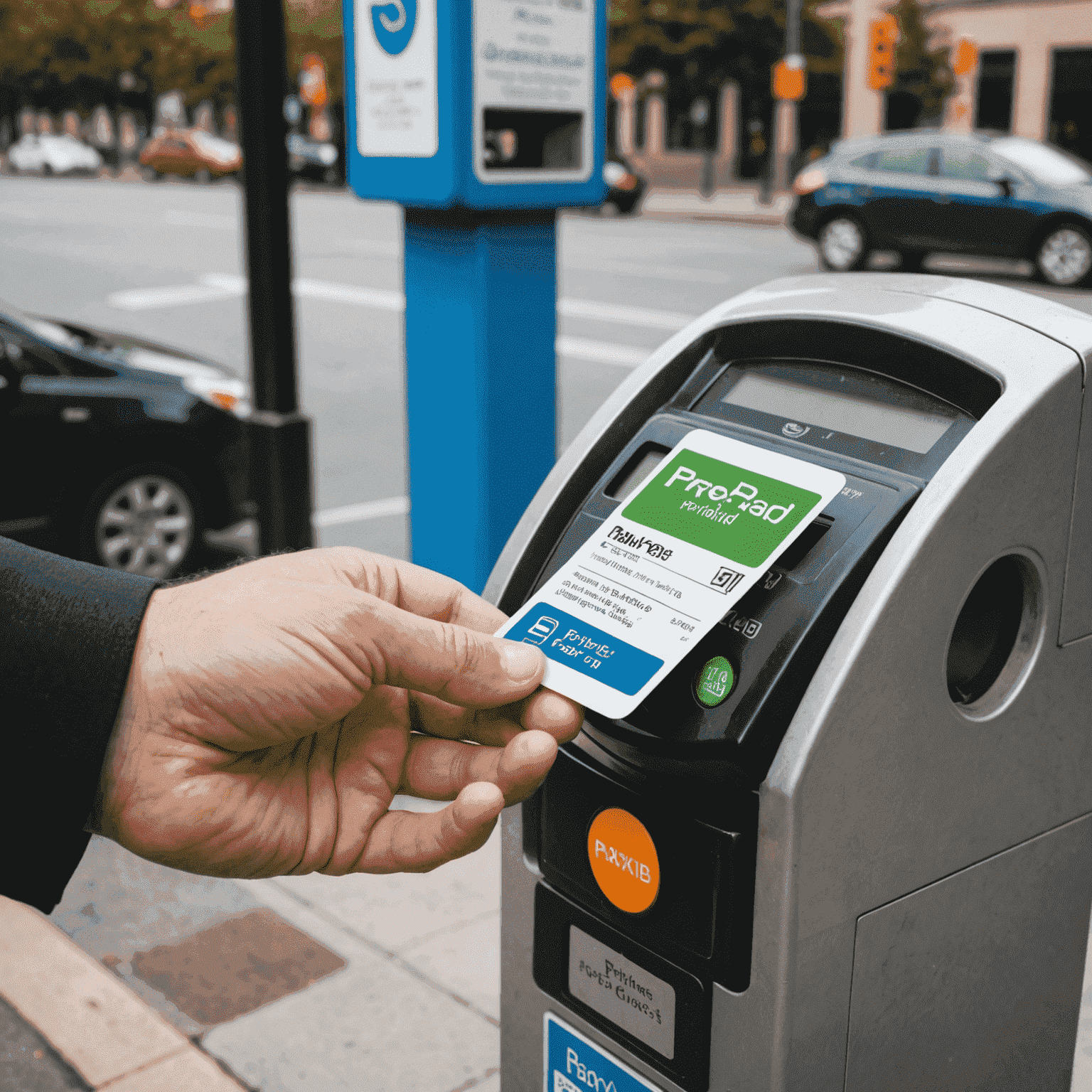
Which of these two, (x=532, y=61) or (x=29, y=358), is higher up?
(x=532, y=61)

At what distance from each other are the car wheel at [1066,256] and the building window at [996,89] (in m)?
16.4

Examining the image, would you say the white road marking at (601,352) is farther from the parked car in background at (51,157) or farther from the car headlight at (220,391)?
the parked car in background at (51,157)

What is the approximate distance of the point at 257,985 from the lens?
9.07 feet

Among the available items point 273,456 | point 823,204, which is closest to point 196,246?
point 823,204

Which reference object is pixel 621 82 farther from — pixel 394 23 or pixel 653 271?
pixel 394 23

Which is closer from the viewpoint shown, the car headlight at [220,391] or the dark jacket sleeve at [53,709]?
the dark jacket sleeve at [53,709]

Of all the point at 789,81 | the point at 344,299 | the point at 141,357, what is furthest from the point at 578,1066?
the point at 789,81

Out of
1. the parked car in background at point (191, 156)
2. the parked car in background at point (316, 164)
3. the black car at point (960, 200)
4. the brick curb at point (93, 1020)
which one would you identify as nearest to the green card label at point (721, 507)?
the brick curb at point (93, 1020)

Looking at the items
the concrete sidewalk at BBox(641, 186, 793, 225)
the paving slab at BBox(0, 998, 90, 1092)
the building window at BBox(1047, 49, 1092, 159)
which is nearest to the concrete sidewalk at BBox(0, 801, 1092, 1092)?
the paving slab at BBox(0, 998, 90, 1092)

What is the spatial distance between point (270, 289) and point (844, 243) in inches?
438

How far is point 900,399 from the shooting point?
4.80 ft

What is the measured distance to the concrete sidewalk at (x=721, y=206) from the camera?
910 inches

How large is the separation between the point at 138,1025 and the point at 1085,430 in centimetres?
208

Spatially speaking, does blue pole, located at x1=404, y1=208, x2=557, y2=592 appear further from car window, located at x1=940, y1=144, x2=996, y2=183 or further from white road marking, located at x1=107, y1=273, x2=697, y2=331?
car window, located at x1=940, y1=144, x2=996, y2=183
